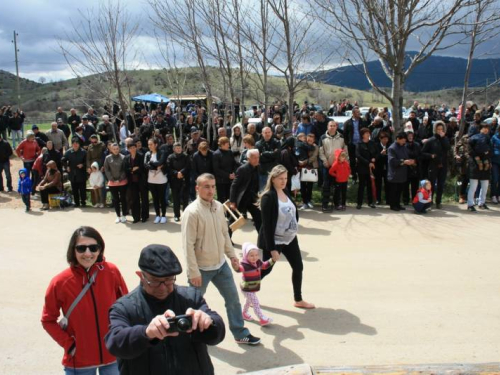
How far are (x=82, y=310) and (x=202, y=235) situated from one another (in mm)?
1743

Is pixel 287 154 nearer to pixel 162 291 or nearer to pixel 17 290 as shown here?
pixel 17 290

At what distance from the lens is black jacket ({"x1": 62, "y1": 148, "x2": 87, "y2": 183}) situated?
12.4 meters

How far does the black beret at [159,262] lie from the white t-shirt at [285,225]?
3.30m

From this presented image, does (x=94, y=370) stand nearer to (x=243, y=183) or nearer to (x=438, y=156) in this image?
(x=243, y=183)

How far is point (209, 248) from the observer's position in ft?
17.0

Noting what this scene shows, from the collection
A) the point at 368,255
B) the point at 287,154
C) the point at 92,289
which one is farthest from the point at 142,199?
the point at 92,289

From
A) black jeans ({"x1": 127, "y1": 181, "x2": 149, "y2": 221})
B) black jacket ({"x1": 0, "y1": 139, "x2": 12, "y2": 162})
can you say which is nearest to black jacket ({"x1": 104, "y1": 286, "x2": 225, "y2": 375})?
black jeans ({"x1": 127, "y1": 181, "x2": 149, "y2": 221})

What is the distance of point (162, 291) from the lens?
9.17ft

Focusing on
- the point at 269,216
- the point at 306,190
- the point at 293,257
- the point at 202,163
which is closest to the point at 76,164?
the point at 202,163

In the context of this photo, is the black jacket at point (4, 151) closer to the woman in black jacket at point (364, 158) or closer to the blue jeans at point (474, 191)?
the woman in black jacket at point (364, 158)

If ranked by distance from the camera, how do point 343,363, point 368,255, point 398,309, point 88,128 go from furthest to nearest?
1. point 88,128
2. point 368,255
3. point 398,309
4. point 343,363

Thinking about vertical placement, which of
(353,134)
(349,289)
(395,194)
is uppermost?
(353,134)

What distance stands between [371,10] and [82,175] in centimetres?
807

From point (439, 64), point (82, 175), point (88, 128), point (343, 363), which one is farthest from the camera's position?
point (439, 64)
